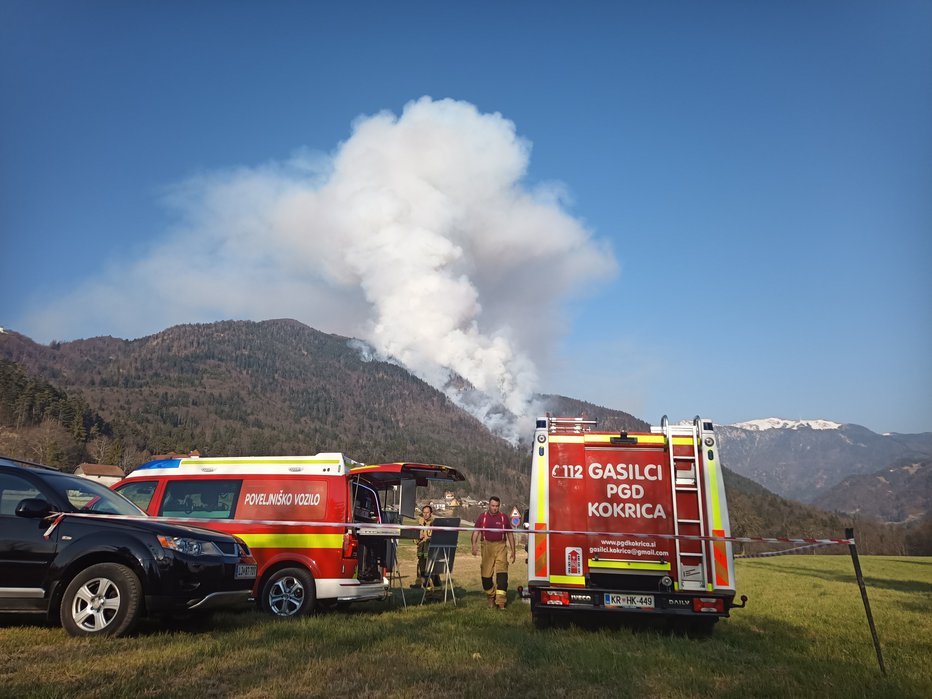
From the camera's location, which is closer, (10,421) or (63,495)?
(63,495)

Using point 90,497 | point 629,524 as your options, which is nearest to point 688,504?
point 629,524

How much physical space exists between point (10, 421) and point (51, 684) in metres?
131

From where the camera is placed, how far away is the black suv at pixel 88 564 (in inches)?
267

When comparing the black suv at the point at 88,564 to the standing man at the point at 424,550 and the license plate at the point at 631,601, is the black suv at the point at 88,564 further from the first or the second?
the standing man at the point at 424,550

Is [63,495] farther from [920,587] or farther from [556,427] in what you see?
[920,587]

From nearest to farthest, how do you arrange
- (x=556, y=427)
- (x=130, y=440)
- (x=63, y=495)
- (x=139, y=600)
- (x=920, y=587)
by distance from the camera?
(x=139, y=600) < (x=63, y=495) < (x=556, y=427) < (x=920, y=587) < (x=130, y=440)

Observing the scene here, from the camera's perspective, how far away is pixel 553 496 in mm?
8969

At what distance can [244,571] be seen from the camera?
7895mm

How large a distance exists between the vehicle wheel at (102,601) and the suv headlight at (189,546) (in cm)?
44

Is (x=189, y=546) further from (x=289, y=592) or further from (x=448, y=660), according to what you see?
(x=448, y=660)

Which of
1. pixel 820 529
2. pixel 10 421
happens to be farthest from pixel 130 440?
pixel 820 529

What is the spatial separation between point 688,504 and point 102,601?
707cm

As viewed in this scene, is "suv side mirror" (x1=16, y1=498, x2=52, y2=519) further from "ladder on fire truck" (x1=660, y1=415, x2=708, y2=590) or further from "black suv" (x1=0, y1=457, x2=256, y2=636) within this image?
"ladder on fire truck" (x1=660, y1=415, x2=708, y2=590)

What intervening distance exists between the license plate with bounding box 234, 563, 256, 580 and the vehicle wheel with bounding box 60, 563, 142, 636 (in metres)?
1.14
